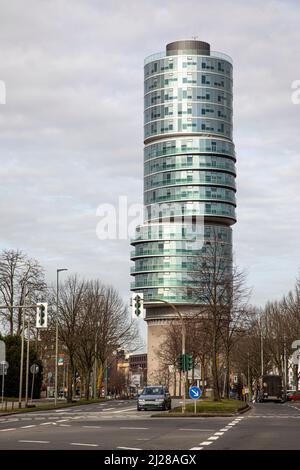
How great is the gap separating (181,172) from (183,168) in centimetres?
88

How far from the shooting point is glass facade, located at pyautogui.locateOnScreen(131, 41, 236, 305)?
17350cm

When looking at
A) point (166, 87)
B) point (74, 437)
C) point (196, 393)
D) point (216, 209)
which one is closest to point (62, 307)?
point (196, 393)

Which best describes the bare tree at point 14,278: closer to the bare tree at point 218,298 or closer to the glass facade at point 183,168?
the bare tree at point 218,298

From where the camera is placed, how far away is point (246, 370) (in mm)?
126125

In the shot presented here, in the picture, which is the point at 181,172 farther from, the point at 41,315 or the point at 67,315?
the point at 41,315

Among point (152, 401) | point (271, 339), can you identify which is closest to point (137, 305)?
point (152, 401)

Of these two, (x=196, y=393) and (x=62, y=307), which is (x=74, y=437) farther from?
(x=62, y=307)

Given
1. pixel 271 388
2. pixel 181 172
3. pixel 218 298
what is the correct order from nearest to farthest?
pixel 218 298, pixel 271 388, pixel 181 172

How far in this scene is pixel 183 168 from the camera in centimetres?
17438

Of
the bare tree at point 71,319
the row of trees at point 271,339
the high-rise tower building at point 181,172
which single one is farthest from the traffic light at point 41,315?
the high-rise tower building at point 181,172

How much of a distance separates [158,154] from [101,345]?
321 feet

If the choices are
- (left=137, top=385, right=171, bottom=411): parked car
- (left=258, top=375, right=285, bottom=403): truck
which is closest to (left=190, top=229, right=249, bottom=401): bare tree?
(left=137, top=385, right=171, bottom=411): parked car

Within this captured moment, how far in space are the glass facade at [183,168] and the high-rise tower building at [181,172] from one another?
0.64 feet
